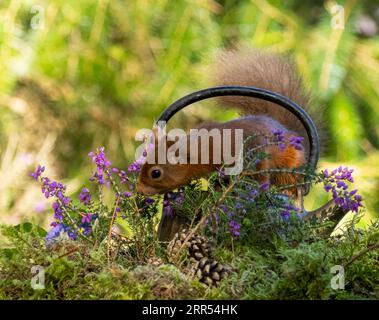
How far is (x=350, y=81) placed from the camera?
7.82 ft

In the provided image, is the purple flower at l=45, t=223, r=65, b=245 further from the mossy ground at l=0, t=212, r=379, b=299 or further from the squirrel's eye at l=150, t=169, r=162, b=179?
the squirrel's eye at l=150, t=169, r=162, b=179

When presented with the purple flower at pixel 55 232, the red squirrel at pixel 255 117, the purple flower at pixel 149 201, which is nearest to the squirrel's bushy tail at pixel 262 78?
the red squirrel at pixel 255 117

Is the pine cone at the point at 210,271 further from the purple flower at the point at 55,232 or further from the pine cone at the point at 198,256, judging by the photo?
the purple flower at the point at 55,232

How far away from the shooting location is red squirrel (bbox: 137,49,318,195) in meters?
1.51

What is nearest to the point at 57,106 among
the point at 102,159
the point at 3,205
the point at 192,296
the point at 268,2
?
the point at 3,205

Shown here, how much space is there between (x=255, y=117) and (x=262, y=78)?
10 centimetres

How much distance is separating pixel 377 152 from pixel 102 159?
4.76 ft

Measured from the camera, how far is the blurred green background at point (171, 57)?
217cm

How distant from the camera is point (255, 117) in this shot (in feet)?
5.25

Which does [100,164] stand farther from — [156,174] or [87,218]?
[156,174]

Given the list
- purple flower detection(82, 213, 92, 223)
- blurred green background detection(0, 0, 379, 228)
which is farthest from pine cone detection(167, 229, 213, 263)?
blurred green background detection(0, 0, 379, 228)

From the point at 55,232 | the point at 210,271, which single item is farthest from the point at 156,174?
the point at 210,271
